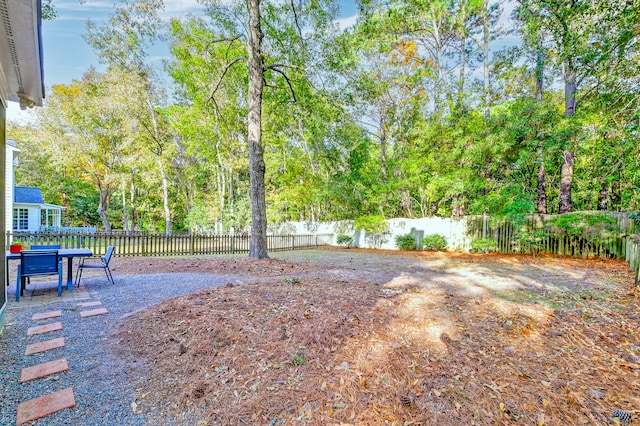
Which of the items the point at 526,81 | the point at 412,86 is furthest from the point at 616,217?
the point at 412,86

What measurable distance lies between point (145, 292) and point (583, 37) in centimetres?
1072

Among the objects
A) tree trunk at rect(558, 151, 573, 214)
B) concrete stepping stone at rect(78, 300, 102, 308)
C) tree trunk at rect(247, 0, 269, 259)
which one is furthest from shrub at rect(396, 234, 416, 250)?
concrete stepping stone at rect(78, 300, 102, 308)

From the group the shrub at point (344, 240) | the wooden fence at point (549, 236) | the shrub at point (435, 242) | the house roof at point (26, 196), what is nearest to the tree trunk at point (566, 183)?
the wooden fence at point (549, 236)

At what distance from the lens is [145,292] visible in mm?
4832

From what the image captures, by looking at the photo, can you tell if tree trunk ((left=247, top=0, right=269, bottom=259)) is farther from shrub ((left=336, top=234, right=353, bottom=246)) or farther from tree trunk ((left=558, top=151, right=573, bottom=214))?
tree trunk ((left=558, top=151, right=573, bottom=214))

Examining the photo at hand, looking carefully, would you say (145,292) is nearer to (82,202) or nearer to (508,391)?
(508,391)

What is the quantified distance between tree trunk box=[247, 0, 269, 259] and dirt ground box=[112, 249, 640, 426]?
4.34 meters

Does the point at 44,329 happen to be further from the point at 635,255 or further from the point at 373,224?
the point at 373,224

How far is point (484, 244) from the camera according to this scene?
427 inches

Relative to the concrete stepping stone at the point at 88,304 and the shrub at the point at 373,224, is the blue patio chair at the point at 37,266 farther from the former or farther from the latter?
the shrub at the point at 373,224

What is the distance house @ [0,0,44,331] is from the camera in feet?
7.97

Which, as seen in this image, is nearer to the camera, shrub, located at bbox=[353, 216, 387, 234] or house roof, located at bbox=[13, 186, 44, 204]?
shrub, located at bbox=[353, 216, 387, 234]

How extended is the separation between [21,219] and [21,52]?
75.7ft

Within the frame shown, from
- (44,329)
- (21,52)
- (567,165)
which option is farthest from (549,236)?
(21,52)
